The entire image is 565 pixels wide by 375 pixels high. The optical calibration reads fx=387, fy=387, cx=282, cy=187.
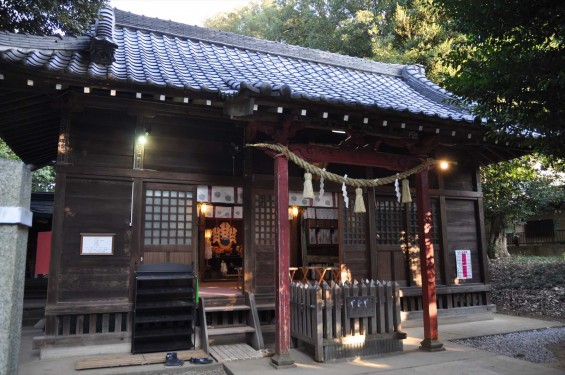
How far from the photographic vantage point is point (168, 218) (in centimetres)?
746

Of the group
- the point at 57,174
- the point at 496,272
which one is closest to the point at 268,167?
the point at 57,174

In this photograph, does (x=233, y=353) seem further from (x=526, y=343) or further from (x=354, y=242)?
(x=526, y=343)

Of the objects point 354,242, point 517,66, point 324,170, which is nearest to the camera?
point 517,66

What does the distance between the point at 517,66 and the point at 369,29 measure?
15958mm

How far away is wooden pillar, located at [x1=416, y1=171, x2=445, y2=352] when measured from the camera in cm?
702

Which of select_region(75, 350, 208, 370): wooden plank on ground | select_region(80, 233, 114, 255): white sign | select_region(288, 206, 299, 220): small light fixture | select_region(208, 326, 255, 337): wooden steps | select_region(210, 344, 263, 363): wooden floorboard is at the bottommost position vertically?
select_region(210, 344, 263, 363): wooden floorboard

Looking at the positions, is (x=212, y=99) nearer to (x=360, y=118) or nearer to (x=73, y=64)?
(x=73, y=64)

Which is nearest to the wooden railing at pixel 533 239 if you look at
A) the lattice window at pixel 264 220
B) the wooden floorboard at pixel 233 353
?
the lattice window at pixel 264 220

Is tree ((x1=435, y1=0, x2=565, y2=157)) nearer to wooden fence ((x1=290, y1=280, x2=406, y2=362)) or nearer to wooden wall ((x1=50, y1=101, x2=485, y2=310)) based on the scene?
wooden fence ((x1=290, y1=280, x2=406, y2=362))

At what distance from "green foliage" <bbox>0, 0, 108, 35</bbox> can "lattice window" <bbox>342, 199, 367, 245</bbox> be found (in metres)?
9.30

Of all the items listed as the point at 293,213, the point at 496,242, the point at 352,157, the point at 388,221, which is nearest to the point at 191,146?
the point at 352,157

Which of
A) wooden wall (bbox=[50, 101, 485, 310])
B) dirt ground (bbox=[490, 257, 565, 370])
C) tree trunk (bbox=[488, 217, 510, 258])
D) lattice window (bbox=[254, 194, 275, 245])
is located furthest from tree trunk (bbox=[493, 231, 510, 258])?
lattice window (bbox=[254, 194, 275, 245])

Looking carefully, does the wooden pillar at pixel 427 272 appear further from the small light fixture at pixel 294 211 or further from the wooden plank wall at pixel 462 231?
the small light fixture at pixel 294 211

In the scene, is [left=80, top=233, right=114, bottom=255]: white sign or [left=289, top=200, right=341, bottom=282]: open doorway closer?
[left=80, top=233, right=114, bottom=255]: white sign
